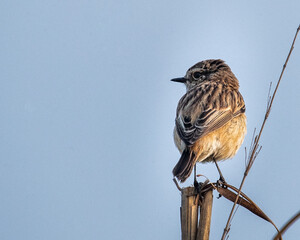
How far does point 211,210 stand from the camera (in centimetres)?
445

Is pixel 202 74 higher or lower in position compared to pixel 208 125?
higher

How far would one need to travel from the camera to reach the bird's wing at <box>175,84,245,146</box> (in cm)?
668

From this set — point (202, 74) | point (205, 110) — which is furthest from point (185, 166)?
point (202, 74)

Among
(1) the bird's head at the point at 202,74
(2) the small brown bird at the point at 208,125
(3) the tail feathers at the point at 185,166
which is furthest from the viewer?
(1) the bird's head at the point at 202,74

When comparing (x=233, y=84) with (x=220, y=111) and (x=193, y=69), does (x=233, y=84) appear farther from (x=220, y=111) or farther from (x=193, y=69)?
(x=220, y=111)

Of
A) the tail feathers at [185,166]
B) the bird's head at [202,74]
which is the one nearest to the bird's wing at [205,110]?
the tail feathers at [185,166]

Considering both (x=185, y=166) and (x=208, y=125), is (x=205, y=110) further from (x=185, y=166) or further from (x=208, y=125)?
(x=185, y=166)

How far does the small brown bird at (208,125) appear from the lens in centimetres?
658

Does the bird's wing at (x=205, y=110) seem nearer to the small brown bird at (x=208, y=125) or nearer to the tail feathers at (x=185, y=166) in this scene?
the small brown bird at (x=208, y=125)

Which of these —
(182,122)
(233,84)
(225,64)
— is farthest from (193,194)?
(225,64)

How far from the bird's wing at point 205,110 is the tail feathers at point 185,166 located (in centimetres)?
18

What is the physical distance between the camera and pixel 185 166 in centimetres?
617

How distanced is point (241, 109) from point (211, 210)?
11.5ft

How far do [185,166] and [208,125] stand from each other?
2.83ft
